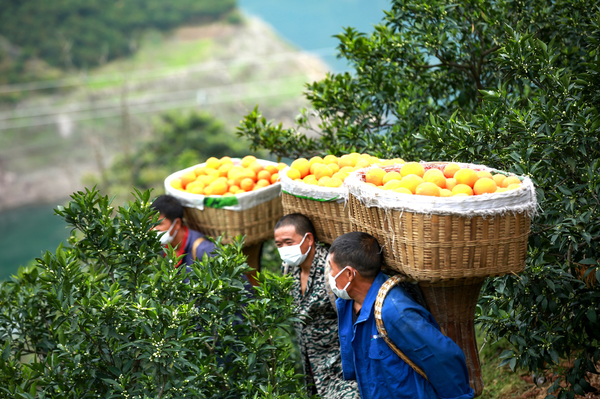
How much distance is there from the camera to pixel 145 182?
18.4m

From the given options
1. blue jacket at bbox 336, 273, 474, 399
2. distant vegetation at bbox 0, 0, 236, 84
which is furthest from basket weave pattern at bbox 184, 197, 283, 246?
distant vegetation at bbox 0, 0, 236, 84

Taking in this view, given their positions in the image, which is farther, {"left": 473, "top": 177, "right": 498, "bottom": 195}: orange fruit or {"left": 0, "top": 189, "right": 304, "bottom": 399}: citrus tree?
{"left": 0, "top": 189, "right": 304, "bottom": 399}: citrus tree

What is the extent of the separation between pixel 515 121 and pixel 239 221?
77.8 inches

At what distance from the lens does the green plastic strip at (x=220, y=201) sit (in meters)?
3.89

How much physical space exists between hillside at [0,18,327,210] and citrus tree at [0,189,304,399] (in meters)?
22.9

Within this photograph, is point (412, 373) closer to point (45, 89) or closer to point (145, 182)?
point (145, 182)

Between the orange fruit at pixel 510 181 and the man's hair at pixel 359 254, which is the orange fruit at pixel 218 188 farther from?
the orange fruit at pixel 510 181

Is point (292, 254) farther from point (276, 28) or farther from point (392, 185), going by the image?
point (276, 28)

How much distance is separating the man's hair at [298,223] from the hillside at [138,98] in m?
22.9

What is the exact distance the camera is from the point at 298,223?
3217mm

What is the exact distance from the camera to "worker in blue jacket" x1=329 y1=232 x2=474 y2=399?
2281 mm

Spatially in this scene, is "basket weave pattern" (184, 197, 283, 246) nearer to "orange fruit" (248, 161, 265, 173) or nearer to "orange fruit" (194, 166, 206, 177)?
"orange fruit" (248, 161, 265, 173)

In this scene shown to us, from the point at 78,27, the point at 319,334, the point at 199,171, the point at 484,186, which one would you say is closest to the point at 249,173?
the point at 199,171

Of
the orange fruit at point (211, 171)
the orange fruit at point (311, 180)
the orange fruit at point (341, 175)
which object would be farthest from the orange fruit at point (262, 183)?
the orange fruit at point (341, 175)
